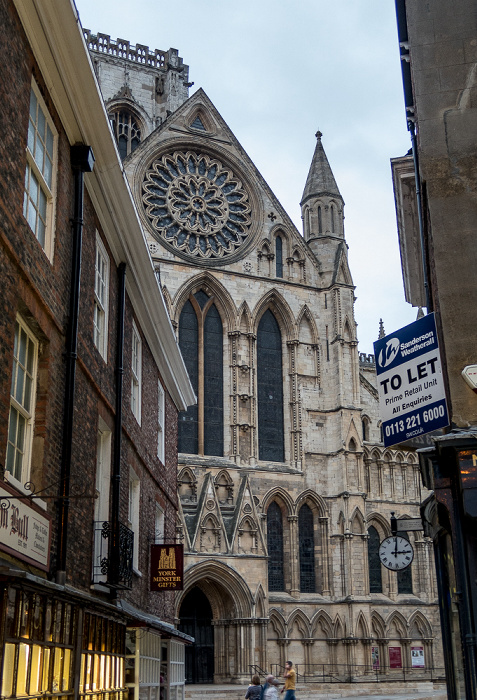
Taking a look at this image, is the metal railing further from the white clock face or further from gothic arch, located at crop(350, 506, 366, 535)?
the white clock face

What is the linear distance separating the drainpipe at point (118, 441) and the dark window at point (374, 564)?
24952 millimetres

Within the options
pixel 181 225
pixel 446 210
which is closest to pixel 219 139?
pixel 181 225

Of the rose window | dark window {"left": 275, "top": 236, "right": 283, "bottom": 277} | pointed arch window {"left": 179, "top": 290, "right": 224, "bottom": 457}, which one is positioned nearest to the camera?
pointed arch window {"left": 179, "top": 290, "right": 224, "bottom": 457}

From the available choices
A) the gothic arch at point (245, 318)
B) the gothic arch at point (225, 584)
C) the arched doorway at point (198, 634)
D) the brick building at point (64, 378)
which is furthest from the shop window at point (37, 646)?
the gothic arch at point (245, 318)

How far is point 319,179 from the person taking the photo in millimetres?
40656

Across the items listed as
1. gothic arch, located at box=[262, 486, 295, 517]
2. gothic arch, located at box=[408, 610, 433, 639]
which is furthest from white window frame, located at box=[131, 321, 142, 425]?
gothic arch, located at box=[408, 610, 433, 639]

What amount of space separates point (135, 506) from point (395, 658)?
891 inches

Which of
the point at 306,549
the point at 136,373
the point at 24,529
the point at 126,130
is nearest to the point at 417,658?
the point at 306,549

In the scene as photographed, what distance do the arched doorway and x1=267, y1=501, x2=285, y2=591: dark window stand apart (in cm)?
275

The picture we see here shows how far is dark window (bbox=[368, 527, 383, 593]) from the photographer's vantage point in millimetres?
36156

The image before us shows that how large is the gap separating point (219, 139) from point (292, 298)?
27.1 feet

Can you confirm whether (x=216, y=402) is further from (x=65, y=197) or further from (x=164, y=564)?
(x=65, y=197)

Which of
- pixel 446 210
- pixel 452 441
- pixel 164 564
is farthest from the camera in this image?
pixel 164 564

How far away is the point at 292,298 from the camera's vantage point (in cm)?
3812
